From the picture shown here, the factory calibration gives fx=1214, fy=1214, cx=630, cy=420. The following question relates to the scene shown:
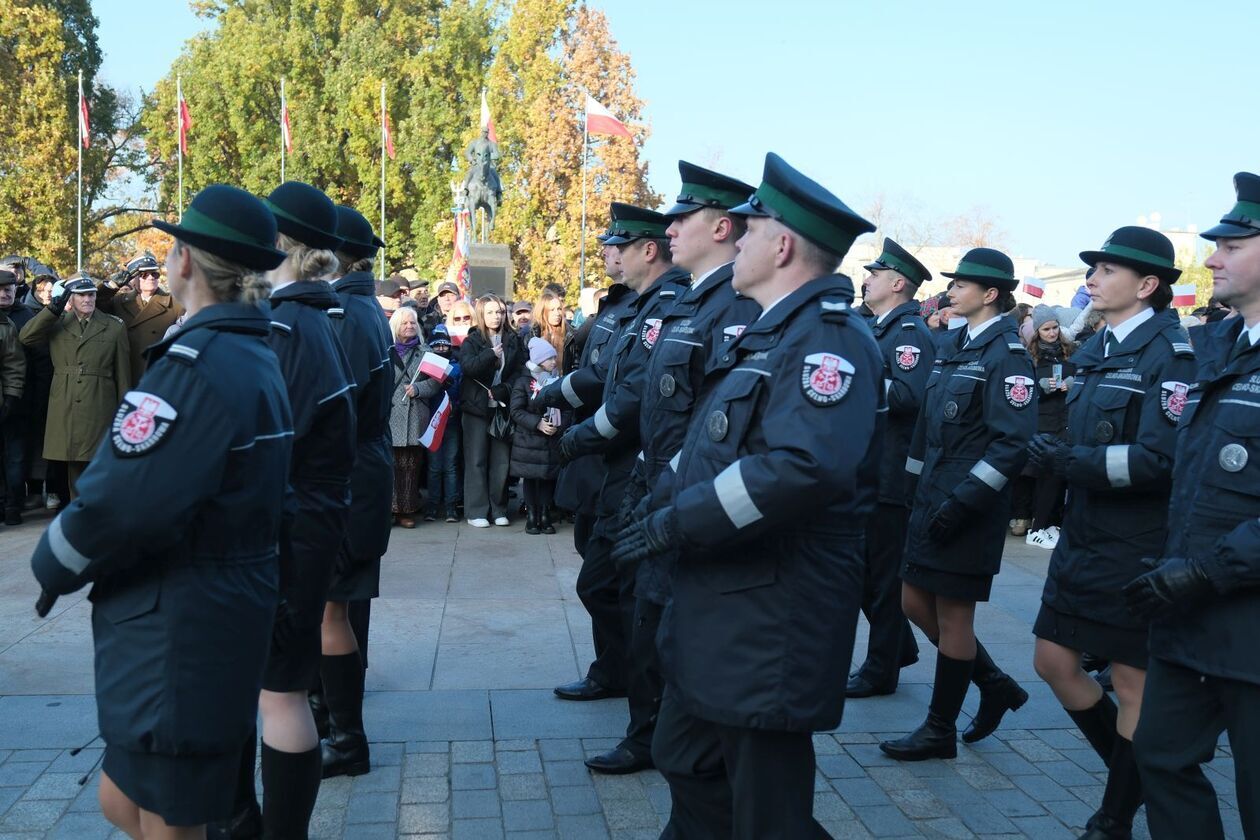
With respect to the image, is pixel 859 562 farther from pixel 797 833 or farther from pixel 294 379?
pixel 294 379

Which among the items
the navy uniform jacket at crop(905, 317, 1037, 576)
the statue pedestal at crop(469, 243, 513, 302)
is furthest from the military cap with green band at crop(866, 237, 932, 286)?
the statue pedestal at crop(469, 243, 513, 302)

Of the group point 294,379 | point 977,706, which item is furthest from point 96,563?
point 977,706

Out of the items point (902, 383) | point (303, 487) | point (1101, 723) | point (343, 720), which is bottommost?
point (343, 720)

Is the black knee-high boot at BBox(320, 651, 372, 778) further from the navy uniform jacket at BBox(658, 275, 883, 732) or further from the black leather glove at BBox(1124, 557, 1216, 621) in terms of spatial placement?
the black leather glove at BBox(1124, 557, 1216, 621)

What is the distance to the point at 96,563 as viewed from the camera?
268 centimetres

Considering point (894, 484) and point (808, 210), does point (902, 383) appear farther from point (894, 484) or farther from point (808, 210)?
point (808, 210)

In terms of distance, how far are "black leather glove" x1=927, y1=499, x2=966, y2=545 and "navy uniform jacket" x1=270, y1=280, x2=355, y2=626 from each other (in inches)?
94.3

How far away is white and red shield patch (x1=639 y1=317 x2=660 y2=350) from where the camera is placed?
4.88 meters

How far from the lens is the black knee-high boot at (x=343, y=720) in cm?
472

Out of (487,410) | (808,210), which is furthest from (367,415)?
(487,410)

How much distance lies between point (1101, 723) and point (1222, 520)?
1.57 metres

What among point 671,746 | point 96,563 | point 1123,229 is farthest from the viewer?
point 1123,229

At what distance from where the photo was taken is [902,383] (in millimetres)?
6207

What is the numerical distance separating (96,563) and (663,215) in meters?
3.10
